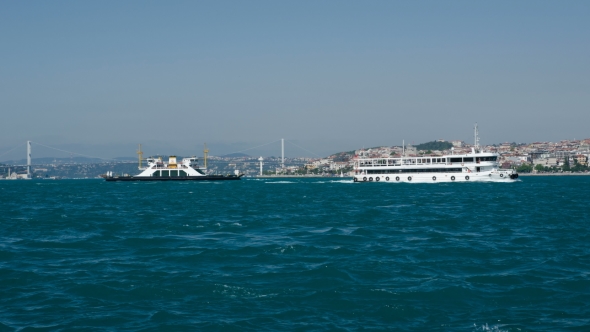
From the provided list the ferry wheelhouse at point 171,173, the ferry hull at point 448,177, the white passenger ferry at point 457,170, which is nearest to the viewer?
the ferry hull at point 448,177

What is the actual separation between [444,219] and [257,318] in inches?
711

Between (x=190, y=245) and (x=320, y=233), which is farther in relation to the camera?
(x=320, y=233)

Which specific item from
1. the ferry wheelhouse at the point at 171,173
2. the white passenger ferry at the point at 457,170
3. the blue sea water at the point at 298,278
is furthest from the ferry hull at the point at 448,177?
the blue sea water at the point at 298,278

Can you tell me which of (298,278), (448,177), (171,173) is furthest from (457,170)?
(298,278)

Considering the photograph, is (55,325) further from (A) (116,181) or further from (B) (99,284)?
(A) (116,181)

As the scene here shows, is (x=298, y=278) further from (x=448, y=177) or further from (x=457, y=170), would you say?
(x=457, y=170)

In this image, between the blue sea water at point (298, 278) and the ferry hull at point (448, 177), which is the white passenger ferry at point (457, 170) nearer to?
the ferry hull at point (448, 177)

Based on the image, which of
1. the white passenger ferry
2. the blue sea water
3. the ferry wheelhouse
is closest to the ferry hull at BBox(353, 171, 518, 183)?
the white passenger ferry


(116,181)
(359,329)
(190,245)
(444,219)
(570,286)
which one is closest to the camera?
(359,329)

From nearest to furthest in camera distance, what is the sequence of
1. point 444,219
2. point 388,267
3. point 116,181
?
1. point 388,267
2. point 444,219
3. point 116,181

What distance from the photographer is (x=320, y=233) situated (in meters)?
21.0

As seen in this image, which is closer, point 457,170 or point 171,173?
point 457,170

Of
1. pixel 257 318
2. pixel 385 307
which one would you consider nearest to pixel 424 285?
pixel 385 307

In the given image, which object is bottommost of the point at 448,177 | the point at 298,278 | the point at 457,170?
the point at 298,278
